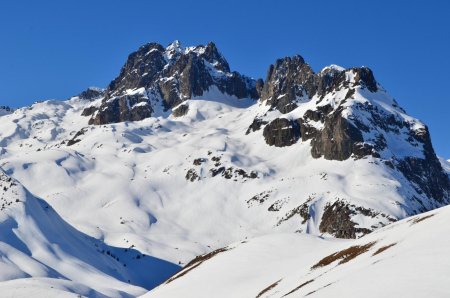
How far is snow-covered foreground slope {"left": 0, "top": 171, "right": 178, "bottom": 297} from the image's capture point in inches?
4353

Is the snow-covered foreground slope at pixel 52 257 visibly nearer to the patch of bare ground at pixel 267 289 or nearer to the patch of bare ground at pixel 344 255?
the patch of bare ground at pixel 267 289

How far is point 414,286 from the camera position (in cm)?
2639

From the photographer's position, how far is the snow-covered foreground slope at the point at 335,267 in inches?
1114

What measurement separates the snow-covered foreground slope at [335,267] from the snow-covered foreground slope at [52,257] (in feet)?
119

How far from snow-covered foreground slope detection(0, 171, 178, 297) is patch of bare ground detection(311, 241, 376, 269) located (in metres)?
50.7

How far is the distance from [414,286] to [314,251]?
41.0 meters

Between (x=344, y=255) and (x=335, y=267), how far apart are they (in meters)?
6.21

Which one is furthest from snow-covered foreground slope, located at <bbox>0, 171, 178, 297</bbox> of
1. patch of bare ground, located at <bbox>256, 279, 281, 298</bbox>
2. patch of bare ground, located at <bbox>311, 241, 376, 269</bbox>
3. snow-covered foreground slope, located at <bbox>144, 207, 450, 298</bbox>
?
patch of bare ground, located at <bbox>311, 241, 376, 269</bbox>

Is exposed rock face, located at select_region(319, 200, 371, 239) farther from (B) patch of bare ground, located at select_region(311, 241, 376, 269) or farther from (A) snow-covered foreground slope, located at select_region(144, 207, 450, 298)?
(B) patch of bare ground, located at select_region(311, 241, 376, 269)

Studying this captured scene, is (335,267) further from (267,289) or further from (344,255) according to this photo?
(267,289)

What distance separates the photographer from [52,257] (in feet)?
414

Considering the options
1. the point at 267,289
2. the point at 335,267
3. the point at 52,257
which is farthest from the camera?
the point at 52,257

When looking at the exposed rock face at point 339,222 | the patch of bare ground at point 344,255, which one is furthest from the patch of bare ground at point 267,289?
the exposed rock face at point 339,222

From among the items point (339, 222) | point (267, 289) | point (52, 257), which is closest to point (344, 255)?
point (267, 289)
